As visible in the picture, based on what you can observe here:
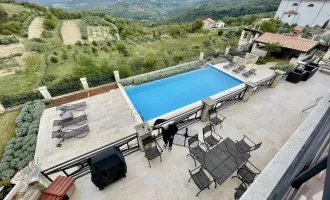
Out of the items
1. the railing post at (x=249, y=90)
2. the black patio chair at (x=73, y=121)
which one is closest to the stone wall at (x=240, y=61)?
the railing post at (x=249, y=90)

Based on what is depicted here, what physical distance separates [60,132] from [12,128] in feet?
11.2

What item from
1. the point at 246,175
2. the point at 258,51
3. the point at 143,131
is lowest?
the point at 258,51

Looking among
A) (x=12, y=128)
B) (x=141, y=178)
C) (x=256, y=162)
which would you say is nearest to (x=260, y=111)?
(x=256, y=162)

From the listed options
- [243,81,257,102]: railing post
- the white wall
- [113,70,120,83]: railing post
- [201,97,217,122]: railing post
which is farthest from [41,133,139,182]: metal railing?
the white wall

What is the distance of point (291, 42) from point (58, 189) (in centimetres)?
2135

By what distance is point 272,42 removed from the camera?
50.3 feet

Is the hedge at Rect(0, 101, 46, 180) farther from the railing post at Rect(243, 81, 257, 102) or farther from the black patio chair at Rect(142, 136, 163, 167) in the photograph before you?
the railing post at Rect(243, 81, 257, 102)

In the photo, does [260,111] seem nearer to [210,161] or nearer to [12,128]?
[210,161]

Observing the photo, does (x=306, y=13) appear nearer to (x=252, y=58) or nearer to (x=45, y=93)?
(x=252, y=58)

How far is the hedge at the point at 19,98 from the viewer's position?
8695 millimetres

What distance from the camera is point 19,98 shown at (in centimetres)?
898

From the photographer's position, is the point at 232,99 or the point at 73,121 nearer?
the point at 232,99

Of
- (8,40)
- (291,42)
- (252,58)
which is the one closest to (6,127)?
(8,40)

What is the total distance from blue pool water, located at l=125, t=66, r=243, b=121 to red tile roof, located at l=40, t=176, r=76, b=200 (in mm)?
5643
